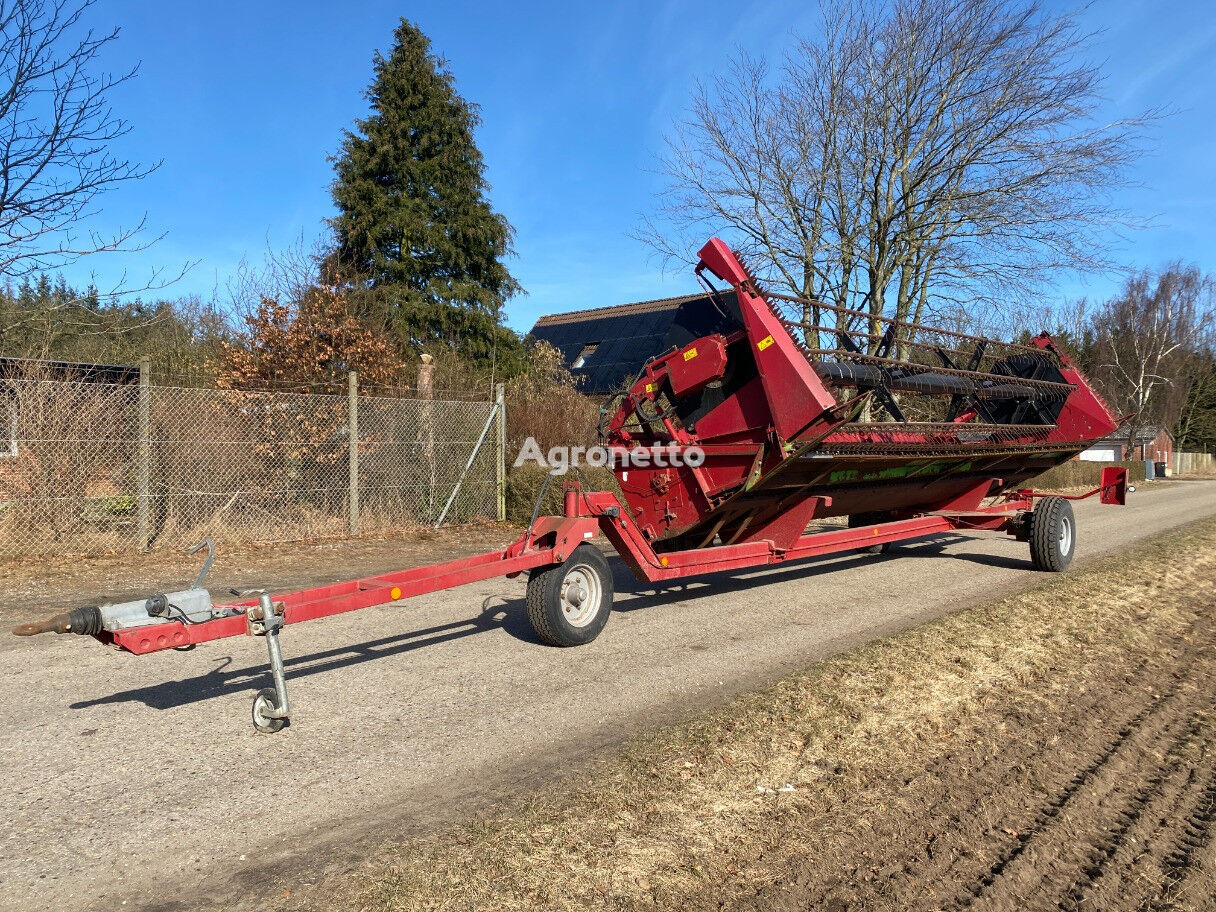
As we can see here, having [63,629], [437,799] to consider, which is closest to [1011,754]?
[437,799]

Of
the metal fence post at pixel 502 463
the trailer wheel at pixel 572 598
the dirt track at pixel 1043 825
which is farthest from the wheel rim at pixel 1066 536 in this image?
the metal fence post at pixel 502 463

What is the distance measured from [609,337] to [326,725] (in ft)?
91.0

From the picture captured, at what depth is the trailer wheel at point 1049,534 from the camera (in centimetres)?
909

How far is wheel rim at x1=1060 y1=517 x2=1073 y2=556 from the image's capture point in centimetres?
930

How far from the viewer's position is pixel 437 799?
11.2ft

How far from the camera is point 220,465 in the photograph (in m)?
9.95

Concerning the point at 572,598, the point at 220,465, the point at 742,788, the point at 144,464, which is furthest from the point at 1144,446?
the point at 742,788

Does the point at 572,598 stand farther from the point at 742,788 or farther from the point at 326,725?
the point at 742,788

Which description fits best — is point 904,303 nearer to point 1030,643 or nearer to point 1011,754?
point 1030,643

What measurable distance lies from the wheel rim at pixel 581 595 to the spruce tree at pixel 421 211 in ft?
58.5

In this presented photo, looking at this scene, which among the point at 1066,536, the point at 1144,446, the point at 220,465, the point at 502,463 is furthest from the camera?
the point at 1144,446

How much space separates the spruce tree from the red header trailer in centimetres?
1658

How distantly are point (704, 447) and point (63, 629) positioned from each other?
4765 mm

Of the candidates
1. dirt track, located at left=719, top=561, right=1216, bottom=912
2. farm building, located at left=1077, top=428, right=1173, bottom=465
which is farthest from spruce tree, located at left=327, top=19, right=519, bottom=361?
farm building, located at left=1077, top=428, right=1173, bottom=465
